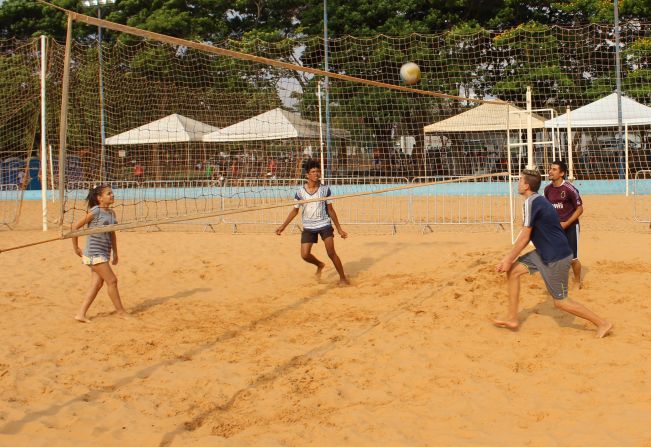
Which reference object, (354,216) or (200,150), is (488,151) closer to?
(354,216)

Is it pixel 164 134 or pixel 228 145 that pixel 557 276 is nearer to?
pixel 164 134

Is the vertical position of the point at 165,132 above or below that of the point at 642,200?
above

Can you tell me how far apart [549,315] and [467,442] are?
9.28 feet

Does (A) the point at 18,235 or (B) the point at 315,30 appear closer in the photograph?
(A) the point at 18,235

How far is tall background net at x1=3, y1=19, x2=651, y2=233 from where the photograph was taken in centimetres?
1327

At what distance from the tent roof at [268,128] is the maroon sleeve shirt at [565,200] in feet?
21.4

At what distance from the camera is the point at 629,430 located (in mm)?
3750

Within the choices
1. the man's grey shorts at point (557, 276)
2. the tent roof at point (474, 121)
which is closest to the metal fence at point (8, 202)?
the tent roof at point (474, 121)

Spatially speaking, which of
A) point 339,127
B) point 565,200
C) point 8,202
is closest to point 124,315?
point 565,200

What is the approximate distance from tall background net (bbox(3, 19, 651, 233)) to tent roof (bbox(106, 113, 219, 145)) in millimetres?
54

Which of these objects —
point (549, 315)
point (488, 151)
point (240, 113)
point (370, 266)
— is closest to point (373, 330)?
point (549, 315)

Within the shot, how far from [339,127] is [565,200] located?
11.2m

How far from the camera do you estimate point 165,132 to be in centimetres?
1214

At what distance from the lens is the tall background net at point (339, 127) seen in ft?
43.5
